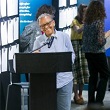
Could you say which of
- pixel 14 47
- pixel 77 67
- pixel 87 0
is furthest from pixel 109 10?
pixel 14 47

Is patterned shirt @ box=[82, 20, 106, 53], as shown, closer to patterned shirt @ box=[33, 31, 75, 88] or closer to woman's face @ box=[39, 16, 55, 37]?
patterned shirt @ box=[33, 31, 75, 88]

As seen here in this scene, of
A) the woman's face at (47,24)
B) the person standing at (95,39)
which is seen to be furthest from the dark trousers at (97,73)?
the woman's face at (47,24)

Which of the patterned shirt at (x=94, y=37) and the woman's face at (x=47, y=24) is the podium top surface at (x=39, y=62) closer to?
the woman's face at (x=47, y=24)

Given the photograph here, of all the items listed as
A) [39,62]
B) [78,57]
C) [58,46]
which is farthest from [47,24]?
[78,57]

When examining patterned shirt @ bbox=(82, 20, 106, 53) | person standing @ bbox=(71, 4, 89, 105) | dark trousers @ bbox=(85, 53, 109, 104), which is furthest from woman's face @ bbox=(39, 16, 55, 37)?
person standing @ bbox=(71, 4, 89, 105)

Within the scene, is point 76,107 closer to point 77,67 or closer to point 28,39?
point 77,67

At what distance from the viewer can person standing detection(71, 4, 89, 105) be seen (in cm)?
571

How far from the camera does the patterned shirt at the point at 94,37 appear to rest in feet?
16.2

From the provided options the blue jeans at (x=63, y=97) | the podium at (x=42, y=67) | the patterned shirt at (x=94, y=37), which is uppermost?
the patterned shirt at (x=94, y=37)

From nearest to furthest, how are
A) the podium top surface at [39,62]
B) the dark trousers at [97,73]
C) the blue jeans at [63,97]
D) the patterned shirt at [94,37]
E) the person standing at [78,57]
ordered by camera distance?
the podium top surface at [39,62] < the blue jeans at [63,97] < the patterned shirt at [94,37] < the dark trousers at [97,73] < the person standing at [78,57]

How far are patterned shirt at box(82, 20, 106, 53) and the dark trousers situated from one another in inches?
3.9

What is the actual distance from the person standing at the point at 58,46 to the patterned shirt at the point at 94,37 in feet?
5.48

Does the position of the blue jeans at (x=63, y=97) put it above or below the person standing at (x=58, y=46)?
Answer: below

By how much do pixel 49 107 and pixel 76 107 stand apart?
2.74m
